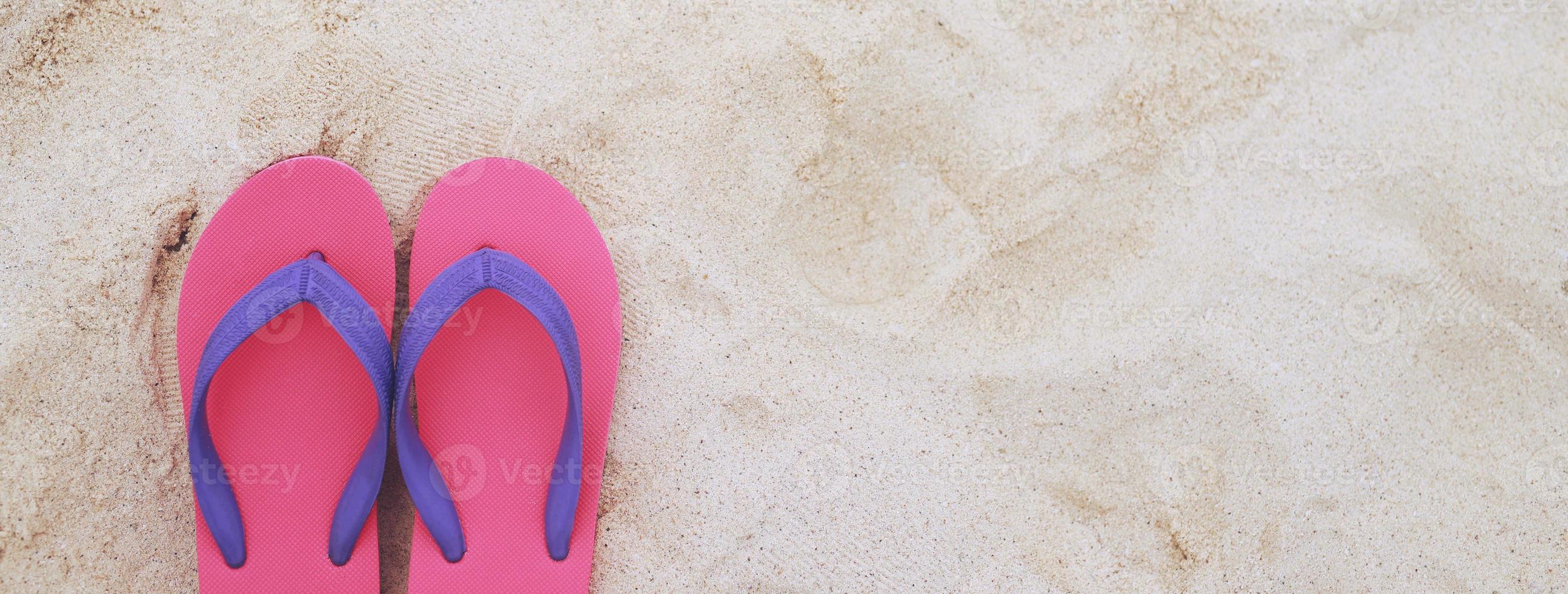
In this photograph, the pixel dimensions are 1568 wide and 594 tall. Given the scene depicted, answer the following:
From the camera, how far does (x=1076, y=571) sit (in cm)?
139

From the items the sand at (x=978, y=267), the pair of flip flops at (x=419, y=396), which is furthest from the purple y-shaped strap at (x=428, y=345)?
the sand at (x=978, y=267)

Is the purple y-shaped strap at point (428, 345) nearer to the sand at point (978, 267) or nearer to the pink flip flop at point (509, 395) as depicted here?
the pink flip flop at point (509, 395)

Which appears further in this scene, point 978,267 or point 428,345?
point 978,267

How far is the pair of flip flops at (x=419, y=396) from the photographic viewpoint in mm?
1283

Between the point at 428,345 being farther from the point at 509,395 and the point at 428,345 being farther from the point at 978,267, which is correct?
the point at 978,267

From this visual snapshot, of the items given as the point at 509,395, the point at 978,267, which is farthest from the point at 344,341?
the point at 978,267

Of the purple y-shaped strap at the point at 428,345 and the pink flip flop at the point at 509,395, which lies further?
the pink flip flop at the point at 509,395

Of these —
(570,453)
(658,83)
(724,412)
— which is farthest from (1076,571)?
(658,83)

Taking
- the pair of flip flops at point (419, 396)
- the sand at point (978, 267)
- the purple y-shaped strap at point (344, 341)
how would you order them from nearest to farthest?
the purple y-shaped strap at point (344, 341), the pair of flip flops at point (419, 396), the sand at point (978, 267)

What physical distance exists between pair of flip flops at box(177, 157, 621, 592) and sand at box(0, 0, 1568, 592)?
66mm

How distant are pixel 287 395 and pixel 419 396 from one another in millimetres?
200

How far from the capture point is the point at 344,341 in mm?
1217

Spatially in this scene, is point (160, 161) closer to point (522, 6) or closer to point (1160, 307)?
point (522, 6)

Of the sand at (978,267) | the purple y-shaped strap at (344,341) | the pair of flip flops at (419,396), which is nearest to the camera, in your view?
the purple y-shaped strap at (344,341)
